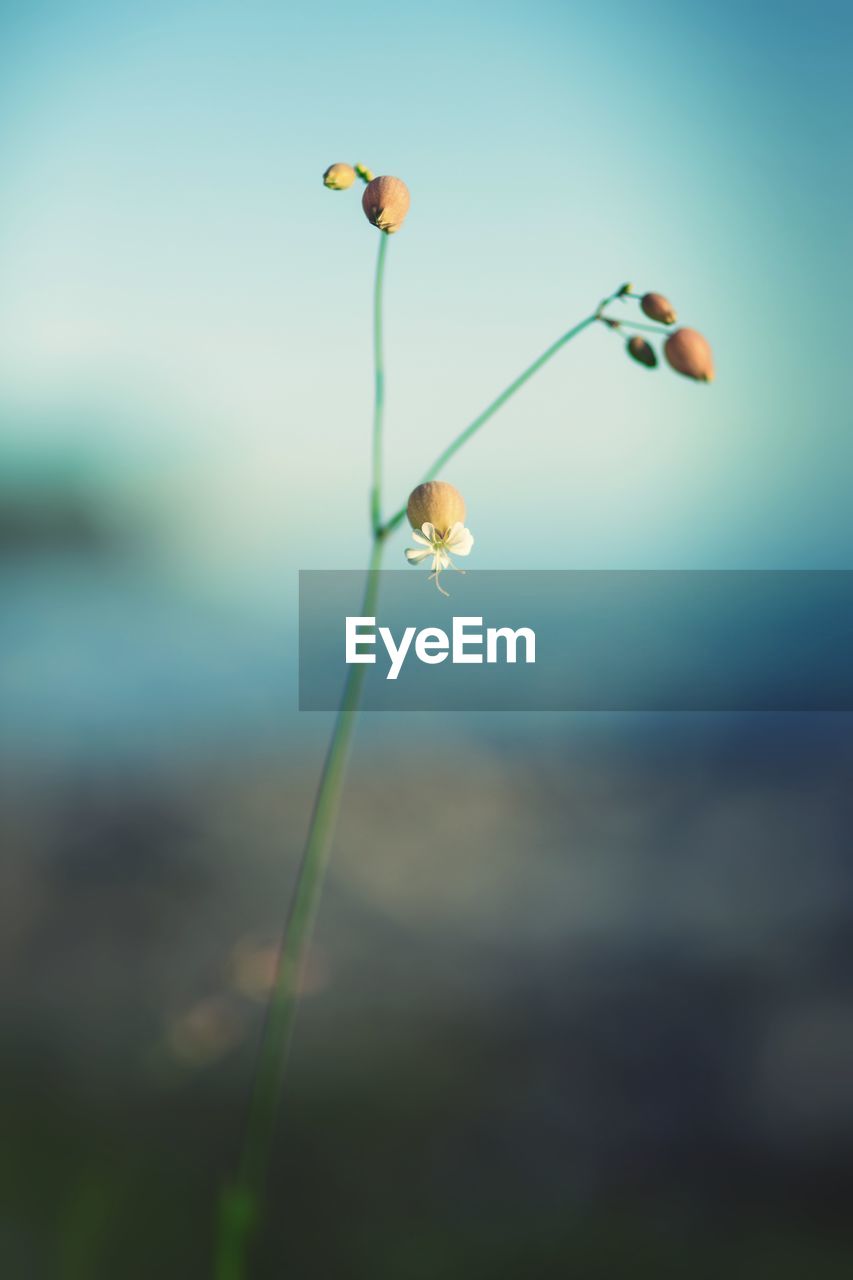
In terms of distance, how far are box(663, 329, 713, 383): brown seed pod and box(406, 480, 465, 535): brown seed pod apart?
17 centimetres

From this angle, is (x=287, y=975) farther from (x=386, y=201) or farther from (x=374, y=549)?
(x=386, y=201)

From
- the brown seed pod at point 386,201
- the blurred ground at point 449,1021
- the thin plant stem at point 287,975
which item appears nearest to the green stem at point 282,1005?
the thin plant stem at point 287,975

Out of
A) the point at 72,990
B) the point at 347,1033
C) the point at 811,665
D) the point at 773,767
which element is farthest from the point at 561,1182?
the point at 811,665

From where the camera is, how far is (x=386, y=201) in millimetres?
617

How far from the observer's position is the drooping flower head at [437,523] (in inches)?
25.8

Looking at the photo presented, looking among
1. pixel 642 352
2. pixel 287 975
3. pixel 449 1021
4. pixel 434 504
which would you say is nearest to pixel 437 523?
pixel 434 504

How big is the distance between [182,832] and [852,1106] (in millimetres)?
1677

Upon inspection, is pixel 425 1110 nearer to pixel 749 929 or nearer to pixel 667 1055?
pixel 667 1055

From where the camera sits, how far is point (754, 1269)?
1393 millimetres

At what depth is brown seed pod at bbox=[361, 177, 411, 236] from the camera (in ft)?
2.02

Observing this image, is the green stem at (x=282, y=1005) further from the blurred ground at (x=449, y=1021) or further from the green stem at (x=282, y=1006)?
the blurred ground at (x=449, y=1021)

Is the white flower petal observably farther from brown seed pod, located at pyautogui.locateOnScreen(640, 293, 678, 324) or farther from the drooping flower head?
brown seed pod, located at pyautogui.locateOnScreen(640, 293, 678, 324)

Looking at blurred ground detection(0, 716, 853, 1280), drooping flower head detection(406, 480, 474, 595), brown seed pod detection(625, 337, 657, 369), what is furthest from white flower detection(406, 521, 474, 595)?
blurred ground detection(0, 716, 853, 1280)

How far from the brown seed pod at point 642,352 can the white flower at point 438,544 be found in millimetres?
173
